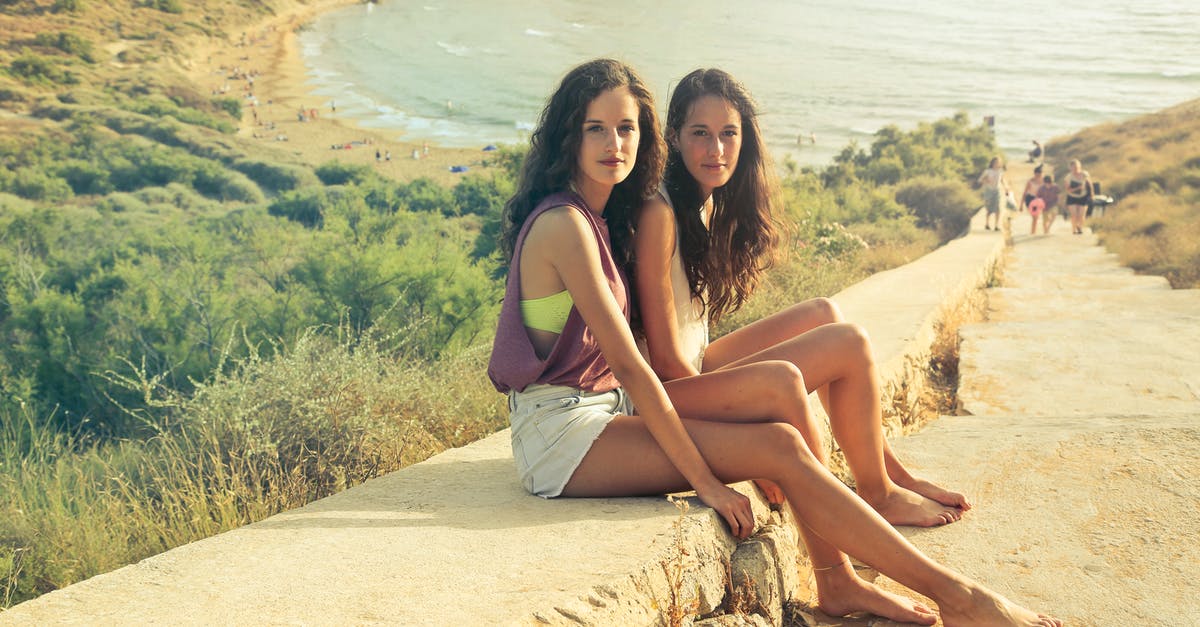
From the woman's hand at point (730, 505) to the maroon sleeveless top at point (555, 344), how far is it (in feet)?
1.62

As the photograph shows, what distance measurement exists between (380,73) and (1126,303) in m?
52.5

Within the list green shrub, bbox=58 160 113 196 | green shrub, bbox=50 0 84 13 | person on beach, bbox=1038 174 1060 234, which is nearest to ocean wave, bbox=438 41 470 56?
green shrub, bbox=50 0 84 13

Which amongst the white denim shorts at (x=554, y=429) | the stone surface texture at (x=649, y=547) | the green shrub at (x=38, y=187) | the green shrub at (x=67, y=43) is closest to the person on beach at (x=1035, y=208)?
the stone surface texture at (x=649, y=547)

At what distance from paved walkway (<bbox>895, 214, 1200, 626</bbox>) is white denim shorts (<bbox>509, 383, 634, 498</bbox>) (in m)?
1.27

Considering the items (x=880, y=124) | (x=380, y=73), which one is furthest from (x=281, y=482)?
(x=380, y=73)

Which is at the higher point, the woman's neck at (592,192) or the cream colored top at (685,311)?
the woman's neck at (592,192)

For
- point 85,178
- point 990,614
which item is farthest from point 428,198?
point 990,614

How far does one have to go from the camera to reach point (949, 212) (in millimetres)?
22953

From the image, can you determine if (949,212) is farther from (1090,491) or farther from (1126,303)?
(1090,491)

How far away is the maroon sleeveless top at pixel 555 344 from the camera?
9.69 feet

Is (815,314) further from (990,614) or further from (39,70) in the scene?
(39,70)

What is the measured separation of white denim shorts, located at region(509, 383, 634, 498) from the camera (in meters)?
2.91

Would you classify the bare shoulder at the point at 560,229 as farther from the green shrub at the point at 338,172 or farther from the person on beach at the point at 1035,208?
the green shrub at the point at 338,172

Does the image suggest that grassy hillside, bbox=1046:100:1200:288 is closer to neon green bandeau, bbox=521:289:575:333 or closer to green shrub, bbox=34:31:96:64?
neon green bandeau, bbox=521:289:575:333
